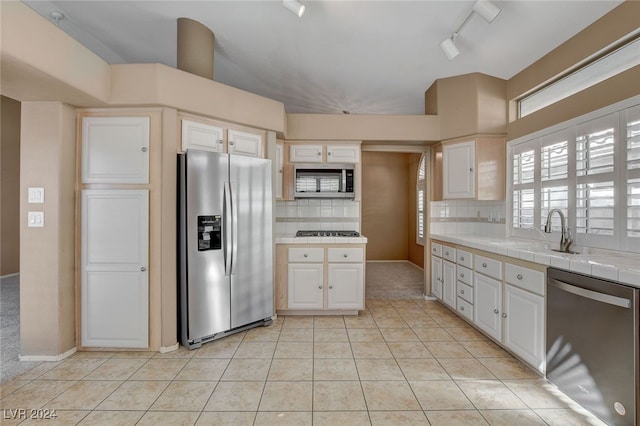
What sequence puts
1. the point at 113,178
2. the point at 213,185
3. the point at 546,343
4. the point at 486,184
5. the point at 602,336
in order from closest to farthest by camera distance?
the point at 602,336
the point at 546,343
the point at 113,178
the point at 213,185
the point at 486,184

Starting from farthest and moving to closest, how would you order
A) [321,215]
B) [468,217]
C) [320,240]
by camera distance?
[321,215]
[468,217]
[320,240]

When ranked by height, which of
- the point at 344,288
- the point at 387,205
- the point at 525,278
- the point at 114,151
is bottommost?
the point at 344,288

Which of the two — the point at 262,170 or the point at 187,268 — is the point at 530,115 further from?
the point at 187,268

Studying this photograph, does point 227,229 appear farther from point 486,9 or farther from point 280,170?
point 486,9

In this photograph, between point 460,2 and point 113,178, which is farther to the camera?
point 113,178

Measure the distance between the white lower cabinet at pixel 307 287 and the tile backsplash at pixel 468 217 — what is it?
6.06ft

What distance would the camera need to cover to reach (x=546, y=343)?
77.1 inches

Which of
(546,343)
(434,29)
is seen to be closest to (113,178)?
(434,29)

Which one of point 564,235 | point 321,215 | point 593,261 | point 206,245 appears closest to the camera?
point 593,261

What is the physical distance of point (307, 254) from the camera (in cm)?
319

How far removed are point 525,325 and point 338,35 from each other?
9.95 feet

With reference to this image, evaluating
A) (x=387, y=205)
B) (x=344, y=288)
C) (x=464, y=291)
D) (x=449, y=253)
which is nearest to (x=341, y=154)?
(x=344, y=288)

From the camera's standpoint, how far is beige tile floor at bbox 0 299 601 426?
1656mm

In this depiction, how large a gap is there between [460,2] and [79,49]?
296cm
